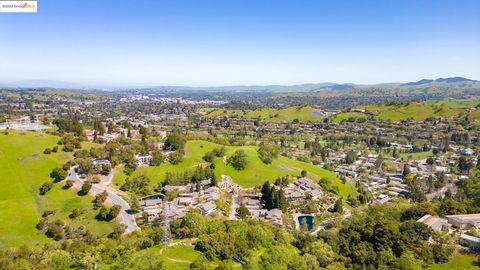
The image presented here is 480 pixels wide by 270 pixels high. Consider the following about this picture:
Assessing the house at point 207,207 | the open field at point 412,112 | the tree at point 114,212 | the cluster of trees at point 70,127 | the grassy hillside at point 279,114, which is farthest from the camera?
the grassy hillside at point 279,114

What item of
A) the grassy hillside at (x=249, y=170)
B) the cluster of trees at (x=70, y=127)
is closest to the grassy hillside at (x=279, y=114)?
the grassy hillside at (x=249, y=170)

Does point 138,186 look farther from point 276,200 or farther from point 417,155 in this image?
point 417,155

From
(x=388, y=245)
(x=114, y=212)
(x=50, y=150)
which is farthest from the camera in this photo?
(x=50, y=150)

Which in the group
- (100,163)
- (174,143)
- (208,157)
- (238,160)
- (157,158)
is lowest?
(238,160)

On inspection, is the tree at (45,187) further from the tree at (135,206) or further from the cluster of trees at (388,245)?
the cluster of trees at (388,245)

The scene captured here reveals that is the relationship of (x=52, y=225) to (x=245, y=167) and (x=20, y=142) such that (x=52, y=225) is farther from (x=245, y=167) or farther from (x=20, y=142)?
(x=245, y=167)

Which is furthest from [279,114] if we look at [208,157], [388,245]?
[388,245]
